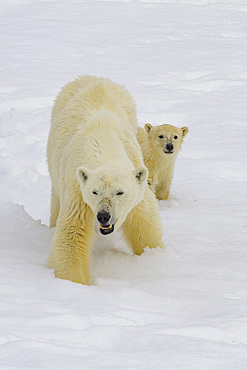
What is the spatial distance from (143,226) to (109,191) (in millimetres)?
876

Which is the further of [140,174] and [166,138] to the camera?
[166,138]

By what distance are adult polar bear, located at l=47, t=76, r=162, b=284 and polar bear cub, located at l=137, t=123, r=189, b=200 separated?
1.90 meters

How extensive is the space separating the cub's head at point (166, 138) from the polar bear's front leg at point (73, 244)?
9.26 feet

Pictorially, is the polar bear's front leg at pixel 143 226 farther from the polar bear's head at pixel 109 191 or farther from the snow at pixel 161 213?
the polar bear's head at pixel 109 191

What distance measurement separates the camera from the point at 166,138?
635 cm

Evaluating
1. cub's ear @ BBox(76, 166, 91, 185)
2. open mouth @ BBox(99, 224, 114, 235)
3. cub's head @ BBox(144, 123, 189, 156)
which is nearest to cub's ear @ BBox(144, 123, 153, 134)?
cub's head @ BBox(144, 123, 189, 156)

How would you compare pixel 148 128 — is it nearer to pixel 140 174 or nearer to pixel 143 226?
pixel 143 226

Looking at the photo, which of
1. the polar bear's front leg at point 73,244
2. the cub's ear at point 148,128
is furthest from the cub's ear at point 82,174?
the cub's ear at point 148,128

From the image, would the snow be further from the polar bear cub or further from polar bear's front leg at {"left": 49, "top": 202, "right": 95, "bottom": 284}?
the polar bear cub

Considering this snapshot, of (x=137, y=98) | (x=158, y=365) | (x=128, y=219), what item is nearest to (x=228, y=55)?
(x=137, y=98)

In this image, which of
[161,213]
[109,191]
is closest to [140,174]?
[109,191]

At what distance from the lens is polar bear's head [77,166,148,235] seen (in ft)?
9.79

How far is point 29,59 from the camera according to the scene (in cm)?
1173

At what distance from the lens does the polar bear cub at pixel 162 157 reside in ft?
20.7
